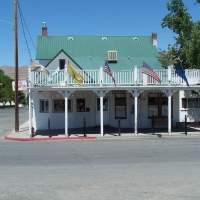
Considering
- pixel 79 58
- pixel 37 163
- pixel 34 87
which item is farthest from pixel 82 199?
pixel 79 58

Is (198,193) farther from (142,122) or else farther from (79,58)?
(79,58)

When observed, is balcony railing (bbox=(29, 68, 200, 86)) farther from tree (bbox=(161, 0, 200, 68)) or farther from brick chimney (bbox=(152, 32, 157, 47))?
brick chimney (bbox=(152, 32, 157, 47))

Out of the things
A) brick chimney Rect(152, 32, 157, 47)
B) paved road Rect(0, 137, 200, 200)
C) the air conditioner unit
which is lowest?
paved road Rect(0, 137, 200, 200)

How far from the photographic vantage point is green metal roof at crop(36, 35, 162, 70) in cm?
2798

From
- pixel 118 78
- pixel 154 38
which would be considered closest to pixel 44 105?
pixel 118 78

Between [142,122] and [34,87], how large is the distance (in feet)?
29.4

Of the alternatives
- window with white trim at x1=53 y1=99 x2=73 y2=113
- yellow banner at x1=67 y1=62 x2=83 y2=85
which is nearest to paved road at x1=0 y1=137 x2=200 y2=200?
yellow banner at x1=67 y1=62 x2=83 y2=85

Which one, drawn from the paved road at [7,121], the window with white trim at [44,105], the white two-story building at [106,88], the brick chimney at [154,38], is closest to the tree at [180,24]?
the white two-story building at [106,88]

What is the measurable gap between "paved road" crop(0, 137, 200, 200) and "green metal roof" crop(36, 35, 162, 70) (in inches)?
593

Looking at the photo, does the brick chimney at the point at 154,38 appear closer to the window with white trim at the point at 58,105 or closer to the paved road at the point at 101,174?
the window with white trim at the point at 58,105

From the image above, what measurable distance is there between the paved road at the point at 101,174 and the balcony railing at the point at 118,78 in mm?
6620

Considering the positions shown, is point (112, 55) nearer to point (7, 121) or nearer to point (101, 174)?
point (7, 121)

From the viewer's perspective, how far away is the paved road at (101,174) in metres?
7.43

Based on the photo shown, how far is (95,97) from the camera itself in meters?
24.7
